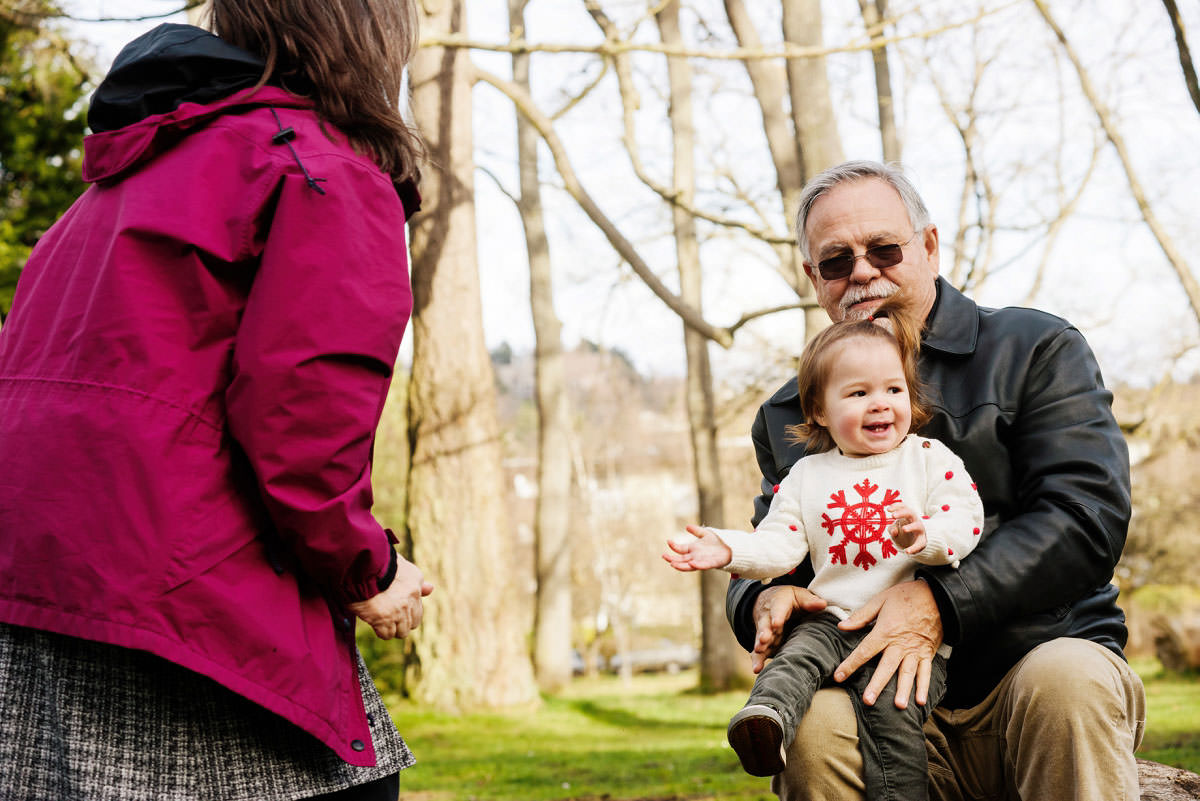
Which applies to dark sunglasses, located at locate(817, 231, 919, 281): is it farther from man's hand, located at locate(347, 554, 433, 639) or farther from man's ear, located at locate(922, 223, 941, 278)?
man's hand, located at locate(347, 554, 433, 639)

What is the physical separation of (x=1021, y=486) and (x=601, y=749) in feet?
23.2

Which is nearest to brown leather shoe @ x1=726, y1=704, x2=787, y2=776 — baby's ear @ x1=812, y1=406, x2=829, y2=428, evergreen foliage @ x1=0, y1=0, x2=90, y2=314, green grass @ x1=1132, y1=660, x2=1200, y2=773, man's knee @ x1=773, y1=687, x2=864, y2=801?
man's knee @ x1=773, y1=687, x2=864, y2=801

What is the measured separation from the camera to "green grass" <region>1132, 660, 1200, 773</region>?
654 centimetres

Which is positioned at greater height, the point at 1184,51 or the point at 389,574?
the point at 1184,51

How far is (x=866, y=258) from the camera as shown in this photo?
3.00m

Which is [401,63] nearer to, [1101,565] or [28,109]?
[1101,565]

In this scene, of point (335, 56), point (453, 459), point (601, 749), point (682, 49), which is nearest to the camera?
point (335, 56)

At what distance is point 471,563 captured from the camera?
32.6 ft

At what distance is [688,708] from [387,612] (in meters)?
11.2

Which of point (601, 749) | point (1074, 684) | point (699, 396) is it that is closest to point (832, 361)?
point (1074, 684)

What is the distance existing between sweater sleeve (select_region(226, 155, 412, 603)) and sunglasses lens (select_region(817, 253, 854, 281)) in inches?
58.8

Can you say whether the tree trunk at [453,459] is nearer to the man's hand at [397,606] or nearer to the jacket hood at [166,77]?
the man's hand at [397,606]

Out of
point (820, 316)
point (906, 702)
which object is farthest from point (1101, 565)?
point (820, 316)

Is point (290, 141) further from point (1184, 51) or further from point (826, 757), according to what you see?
point (1184, 51)
